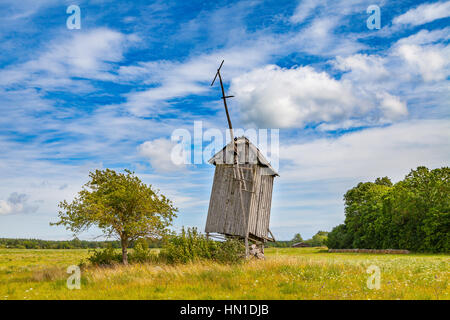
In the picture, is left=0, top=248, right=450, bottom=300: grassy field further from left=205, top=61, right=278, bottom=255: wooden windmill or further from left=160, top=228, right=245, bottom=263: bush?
left=205, top=61, right=278, bottom=255: wooden windmill

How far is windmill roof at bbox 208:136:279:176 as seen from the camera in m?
22.4

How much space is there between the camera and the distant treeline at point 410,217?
148ft

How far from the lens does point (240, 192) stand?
2130cm

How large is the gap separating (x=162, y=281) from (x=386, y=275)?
880 cm

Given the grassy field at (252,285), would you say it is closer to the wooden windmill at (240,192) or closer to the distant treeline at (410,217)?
the wooden windmill at (240,192)

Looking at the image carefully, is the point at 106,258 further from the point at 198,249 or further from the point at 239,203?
the point at 239,203

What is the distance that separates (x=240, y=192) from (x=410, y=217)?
1461 inches

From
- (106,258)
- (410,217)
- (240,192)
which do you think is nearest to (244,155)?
(240,192)

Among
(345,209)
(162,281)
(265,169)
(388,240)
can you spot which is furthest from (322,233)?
(162,281)

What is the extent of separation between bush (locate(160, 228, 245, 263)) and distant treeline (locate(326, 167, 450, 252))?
111 feet

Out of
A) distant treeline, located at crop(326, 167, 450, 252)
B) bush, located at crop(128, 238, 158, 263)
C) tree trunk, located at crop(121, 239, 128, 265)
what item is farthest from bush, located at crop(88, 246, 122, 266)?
distant treeline, located at crop(326, 167, 450, 252)

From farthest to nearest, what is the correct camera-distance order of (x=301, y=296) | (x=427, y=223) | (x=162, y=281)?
(x=427, y=223)
(x=162, y=281)
(x=301, y=296)
